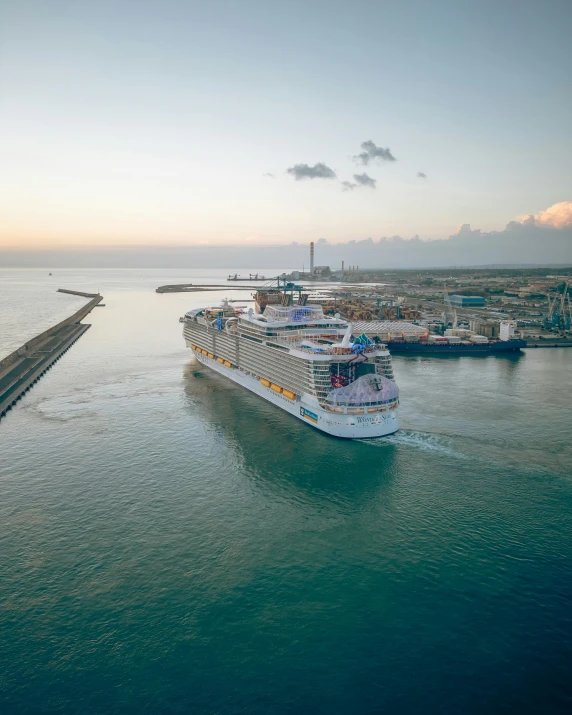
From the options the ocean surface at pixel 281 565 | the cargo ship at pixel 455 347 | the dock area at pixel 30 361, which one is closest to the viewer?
the ocean surface at pixel 281 565

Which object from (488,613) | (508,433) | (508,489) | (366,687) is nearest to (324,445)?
(508,489)

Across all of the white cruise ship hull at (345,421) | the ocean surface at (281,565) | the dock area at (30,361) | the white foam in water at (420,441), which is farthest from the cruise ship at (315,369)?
the dock area at (30,361)

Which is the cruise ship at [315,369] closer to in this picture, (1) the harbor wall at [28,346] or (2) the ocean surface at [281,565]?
(2) the ocean surface at [281,565]

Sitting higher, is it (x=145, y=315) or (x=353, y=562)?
(x=145, y=315)

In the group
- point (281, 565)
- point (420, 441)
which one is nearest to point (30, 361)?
point (420, 441)

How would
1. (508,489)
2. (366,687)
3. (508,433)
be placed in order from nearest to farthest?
(366,687) → (508,489) → (508,433)

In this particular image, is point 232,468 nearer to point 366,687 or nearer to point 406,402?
point 366,687

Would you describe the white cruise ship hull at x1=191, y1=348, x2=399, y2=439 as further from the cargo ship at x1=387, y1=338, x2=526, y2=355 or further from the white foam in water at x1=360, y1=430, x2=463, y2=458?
the cargo ship at x1=387, y1=338, x2=526, y2=355
